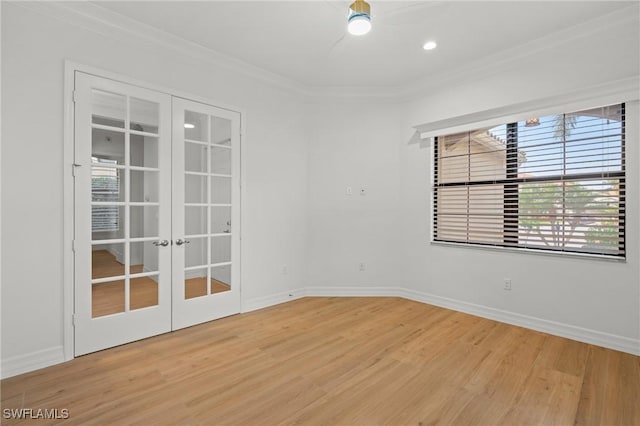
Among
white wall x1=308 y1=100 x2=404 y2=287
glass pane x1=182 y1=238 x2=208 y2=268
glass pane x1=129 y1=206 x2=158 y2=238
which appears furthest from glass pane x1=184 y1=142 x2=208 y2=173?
white wall x1=308 y1=100 x2=404 y2=287

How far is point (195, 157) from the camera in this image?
3.34 metres

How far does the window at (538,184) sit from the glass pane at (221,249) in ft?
8.64

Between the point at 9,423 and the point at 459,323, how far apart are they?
366 centimetres

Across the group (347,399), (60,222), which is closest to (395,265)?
(347,399)

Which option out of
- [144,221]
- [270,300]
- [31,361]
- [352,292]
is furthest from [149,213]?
[352,292]

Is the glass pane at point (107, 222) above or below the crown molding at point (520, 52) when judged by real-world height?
below

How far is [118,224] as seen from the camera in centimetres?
282

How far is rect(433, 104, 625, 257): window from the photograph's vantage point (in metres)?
2.86

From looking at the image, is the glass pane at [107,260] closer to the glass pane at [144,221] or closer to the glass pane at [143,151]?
the glass pane at [144,221]

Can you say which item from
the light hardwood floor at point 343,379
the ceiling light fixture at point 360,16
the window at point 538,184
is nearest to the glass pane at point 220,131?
the ceiling light fixture at point 360,16

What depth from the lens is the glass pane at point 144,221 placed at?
291 cm

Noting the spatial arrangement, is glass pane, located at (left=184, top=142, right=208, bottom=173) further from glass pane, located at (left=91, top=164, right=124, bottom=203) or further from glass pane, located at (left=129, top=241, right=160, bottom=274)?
glass pane, located at (left=129, top=241, right=160, bottom=274)

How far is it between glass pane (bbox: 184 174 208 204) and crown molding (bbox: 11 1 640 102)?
49.8 inches

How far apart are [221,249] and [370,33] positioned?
8.98 feet
